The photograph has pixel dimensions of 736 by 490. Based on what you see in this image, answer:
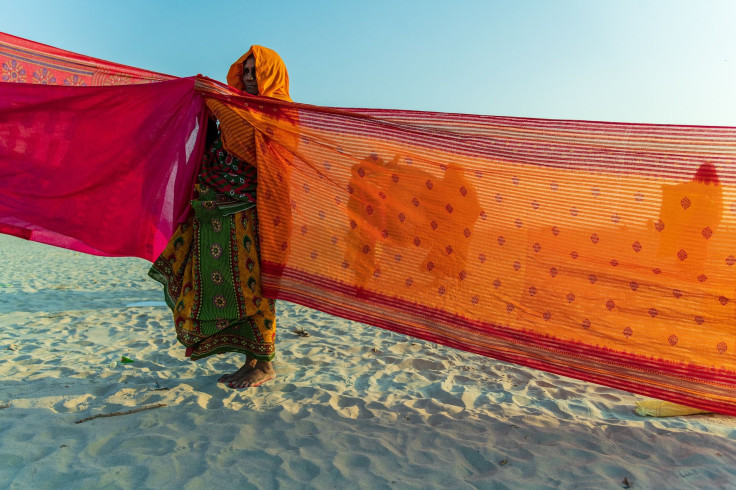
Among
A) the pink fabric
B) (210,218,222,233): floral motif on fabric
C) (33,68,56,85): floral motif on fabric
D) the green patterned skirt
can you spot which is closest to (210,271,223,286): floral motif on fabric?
the green patterned skirt

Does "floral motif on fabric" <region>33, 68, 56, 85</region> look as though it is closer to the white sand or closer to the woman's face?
the woman's face

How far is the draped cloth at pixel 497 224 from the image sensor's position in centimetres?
240

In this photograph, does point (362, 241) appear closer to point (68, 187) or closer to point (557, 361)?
point (557, 361)

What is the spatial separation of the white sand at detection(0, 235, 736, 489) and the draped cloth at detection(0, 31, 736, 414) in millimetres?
492

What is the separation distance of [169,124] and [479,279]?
2193mm

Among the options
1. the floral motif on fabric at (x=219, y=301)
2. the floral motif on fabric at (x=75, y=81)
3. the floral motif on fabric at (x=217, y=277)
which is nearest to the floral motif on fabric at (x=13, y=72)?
the floral motif on fabric at (x=75, y=81)

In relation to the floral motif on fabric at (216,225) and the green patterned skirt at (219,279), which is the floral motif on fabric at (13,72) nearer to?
the green patterned skirt at (219,279)

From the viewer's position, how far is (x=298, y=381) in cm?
367

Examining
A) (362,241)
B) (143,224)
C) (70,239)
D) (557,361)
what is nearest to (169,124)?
(143,224)

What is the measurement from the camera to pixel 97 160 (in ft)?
10.9

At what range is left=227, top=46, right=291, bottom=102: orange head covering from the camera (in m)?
3.32

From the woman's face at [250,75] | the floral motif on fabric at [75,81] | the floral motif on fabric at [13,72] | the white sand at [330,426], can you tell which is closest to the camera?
the white sand at [330,426]

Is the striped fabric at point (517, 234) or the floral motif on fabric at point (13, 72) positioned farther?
the floral motif on fabric at point (13, 72)

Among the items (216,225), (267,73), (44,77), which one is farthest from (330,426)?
(44,77)
